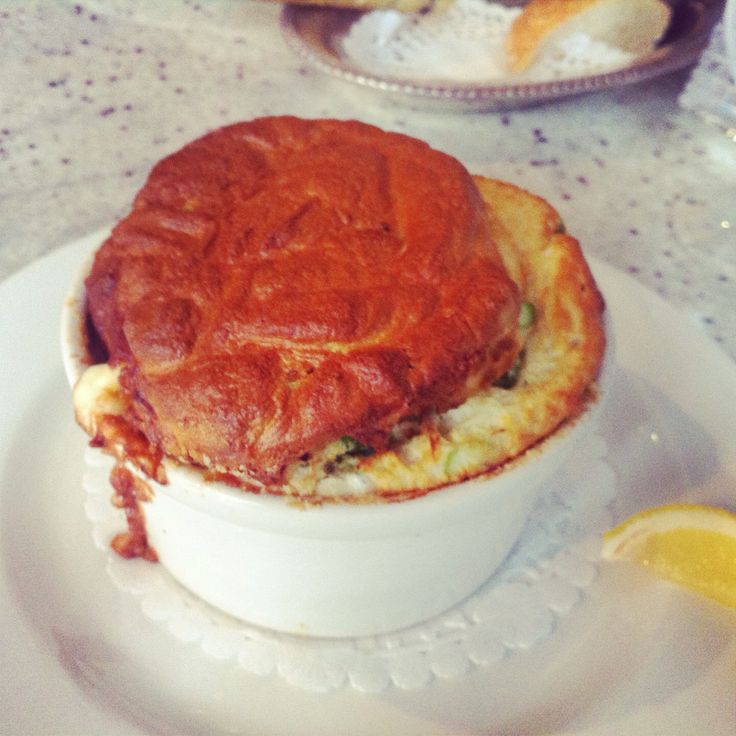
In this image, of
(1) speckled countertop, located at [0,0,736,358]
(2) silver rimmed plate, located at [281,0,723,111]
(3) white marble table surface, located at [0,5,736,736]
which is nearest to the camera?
(3) white marble table surface, located at [0,5,736,736]

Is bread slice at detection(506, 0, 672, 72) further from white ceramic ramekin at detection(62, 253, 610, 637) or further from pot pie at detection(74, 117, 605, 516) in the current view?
white ceramic ramekin at detection(62, 253, 610, 637)

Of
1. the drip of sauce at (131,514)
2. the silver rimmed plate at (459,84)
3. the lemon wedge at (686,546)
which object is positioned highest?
the silver rimmed plate at (459,84)

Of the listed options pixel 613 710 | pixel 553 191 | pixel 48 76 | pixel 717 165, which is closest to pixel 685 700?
pixel 613 710

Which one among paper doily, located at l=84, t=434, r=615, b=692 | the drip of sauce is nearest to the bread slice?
paper doily, located at l=84, t=434, r=615, b=692

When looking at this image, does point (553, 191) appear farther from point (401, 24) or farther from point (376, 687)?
point (376, 687)

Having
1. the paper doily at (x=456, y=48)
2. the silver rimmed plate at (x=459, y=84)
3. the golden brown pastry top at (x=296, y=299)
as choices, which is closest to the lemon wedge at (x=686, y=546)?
the golden brown pastry top at (x=296, y=299)

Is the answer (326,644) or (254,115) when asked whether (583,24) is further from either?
(326,644)

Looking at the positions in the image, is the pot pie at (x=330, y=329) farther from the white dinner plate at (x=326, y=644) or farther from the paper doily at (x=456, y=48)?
the paper doily at (x=456, y=48)
